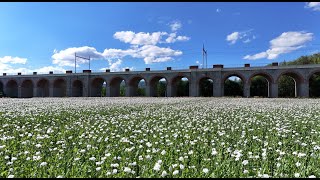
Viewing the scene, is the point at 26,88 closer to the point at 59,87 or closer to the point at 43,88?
the point at 43,88

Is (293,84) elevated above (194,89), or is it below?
above

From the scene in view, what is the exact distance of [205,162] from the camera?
3.86 metres

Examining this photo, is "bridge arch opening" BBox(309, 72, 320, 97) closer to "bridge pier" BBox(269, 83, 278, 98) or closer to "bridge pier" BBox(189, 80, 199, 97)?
"bridge pier" BBox(269, 83, 278, 98)

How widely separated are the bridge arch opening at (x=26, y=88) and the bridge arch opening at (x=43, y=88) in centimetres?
359

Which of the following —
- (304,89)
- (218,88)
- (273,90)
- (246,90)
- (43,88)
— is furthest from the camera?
(43,88)

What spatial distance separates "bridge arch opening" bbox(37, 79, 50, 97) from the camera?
186 ft

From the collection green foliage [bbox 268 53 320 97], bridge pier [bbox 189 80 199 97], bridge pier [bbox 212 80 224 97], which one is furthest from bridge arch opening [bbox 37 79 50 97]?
green foliage [bbox 268 53 320 97]

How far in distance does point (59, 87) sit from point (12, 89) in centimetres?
1477

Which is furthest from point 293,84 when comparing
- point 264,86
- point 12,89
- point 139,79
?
point 12,89

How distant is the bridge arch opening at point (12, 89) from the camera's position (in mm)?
60747

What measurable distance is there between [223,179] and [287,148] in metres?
2.36

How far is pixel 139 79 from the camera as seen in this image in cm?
5000

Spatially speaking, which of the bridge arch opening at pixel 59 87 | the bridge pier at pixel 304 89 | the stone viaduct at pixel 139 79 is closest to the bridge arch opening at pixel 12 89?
the stone viaduct at pixel 139 79

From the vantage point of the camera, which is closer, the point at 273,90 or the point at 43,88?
the point at 273,90
